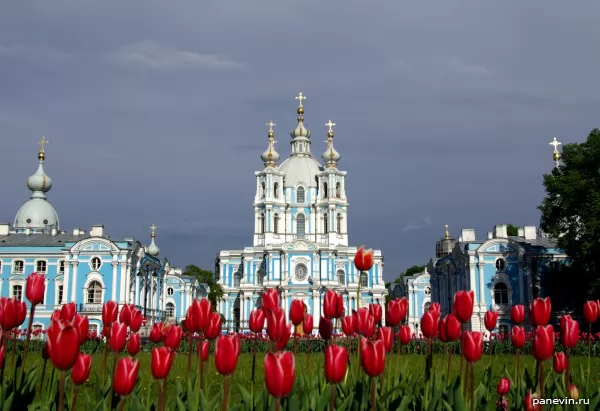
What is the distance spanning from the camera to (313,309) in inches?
2349

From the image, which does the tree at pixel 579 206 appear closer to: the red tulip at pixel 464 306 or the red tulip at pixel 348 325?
the red tulip at pixel 348 325

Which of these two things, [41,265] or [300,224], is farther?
[300,224]

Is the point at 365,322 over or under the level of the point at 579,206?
under

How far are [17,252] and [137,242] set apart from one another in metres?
9.29

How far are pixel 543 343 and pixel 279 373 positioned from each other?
2035mm

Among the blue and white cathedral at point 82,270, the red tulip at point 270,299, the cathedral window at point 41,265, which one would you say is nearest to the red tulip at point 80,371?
the red tulip at point 270,299

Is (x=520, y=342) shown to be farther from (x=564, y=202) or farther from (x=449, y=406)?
(x=564, y=202)

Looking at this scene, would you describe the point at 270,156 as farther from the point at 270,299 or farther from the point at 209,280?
the point at 270,299

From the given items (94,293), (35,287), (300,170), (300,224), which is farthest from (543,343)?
(300,170)

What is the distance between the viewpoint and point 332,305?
4883mm

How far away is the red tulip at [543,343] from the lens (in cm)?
396

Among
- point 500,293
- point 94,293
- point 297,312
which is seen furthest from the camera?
point 94,293

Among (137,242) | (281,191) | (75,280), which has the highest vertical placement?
(281,191)

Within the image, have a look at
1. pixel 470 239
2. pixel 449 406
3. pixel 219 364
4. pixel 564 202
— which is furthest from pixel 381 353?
pixel 470 239
